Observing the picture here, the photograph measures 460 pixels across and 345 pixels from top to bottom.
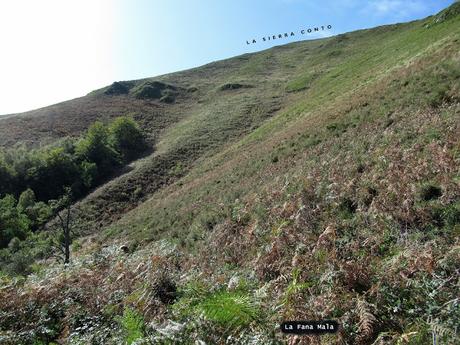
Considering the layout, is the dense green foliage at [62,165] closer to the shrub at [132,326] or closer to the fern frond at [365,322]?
the shrub at [132,326]

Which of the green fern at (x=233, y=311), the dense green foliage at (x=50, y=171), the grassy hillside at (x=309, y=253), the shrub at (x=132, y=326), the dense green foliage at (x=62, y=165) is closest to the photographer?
the grassy hillside at (x=309, y=253)

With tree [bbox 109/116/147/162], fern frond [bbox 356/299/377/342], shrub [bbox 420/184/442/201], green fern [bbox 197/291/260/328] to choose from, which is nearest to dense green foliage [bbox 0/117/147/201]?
tree [bbox 109/116/147/162]

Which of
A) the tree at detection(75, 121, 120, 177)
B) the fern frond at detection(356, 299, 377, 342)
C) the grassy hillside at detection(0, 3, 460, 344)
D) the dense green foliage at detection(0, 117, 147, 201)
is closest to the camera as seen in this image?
the fern frond at detection(356, 299, 377, 342)

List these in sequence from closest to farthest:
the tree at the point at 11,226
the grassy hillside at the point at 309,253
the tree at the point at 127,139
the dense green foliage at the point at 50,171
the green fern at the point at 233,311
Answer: the grassy hillside at the point at 309,253
the green fern at the point at 233,311
the tree at the point at 11,226
the dense green foliage at the point at 50,171
the tree at the point at 127,139

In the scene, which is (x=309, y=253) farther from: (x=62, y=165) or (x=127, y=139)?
(x=127, y=139)

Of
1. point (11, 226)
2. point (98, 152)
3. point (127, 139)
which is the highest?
point (127, 139)

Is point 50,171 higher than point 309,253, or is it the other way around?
point 50,171

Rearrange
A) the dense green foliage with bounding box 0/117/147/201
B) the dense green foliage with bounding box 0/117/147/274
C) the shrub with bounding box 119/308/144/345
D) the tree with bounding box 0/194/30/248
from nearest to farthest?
the shrub with bounding box 119/308/144/345 → the tree with bounding box 0/194/30/248 → the dense green foliage with bounding box 0/117/147/274 → the dense green foliage with bounding box 0/117/147/201

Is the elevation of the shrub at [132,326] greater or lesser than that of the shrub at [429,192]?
lesser

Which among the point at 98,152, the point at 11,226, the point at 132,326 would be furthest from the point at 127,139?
the point at 132,326

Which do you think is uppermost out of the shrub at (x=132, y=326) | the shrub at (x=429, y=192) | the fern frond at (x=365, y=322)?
the shrub at (x=429, y=192)

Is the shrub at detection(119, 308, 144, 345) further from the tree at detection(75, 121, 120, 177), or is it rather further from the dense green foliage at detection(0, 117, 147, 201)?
the tree at detection(75, 121, 120, 177)

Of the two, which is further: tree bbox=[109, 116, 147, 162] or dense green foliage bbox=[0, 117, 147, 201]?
tree bbox=[109, 116, 147, 162]

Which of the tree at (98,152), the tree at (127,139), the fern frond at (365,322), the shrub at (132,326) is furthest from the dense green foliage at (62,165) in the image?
the fern frond at (365,322)
